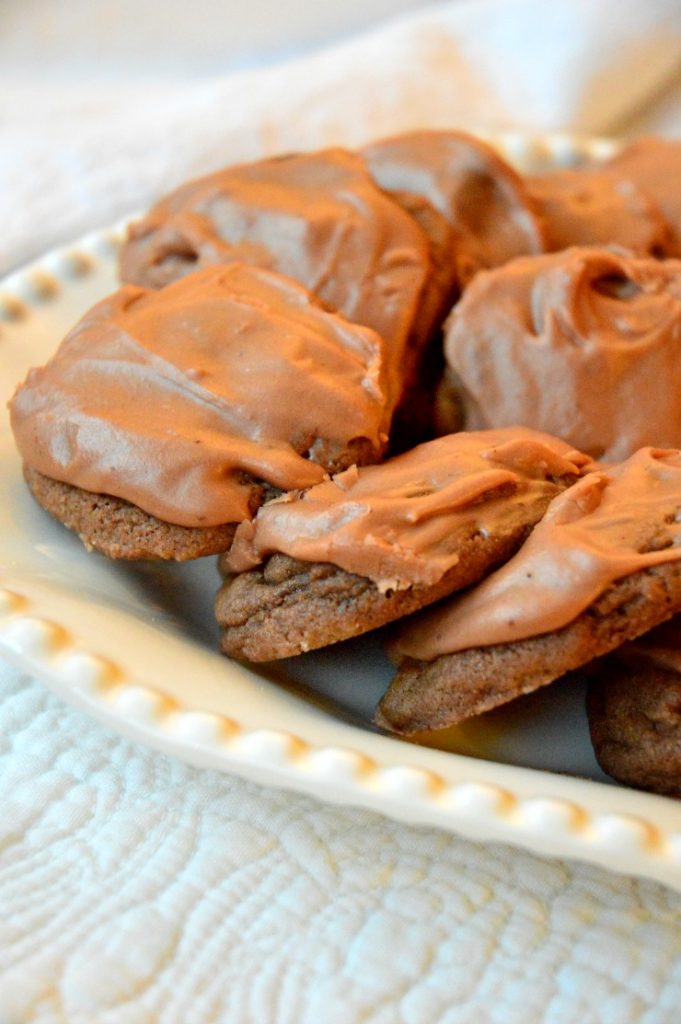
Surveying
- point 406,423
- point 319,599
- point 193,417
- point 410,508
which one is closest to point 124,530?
point 193,417

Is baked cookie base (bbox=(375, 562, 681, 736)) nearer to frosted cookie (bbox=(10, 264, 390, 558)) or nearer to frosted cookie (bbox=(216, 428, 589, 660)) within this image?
frosted cookie (bbox=(216, 428, 589, 660))

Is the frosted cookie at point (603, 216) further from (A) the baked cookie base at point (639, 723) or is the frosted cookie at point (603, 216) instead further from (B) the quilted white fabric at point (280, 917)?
(B) the quilted white fabric at point (280, 917)

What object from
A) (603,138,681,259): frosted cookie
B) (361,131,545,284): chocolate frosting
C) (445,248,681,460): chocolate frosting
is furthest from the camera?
(603,138,681,259): frosted cookie

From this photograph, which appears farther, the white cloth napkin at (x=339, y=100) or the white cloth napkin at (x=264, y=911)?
the white cloth napkin at (x=339, y=100)

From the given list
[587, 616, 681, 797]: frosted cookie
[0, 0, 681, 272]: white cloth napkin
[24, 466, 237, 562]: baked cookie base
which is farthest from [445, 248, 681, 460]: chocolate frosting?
[0, 0, 681, 272]: white cloth napkin

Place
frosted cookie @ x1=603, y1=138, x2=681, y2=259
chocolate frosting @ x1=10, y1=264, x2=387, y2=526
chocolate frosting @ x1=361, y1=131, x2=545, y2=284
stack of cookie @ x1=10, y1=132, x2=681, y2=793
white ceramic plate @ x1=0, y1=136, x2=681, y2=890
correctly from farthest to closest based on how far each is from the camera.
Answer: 1. frosted cookie @ x1=603, y1=138, x2=681, y2=259
2. chocolate frosting @ x1=361, y1=131, x2=545, y2=284
3. chocolate frosting @ x1=10, y1=264, x2=387, y2=526
4. stack of cookie @ x1=10, y1=132, x2=681, y2=793
5. white ceramic plate @ x1=0, y1=136, x2=681, y2=890

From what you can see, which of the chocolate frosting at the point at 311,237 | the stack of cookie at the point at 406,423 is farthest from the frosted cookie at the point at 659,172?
the chocolate frosting at the point at 311,237
